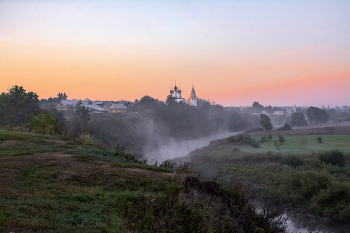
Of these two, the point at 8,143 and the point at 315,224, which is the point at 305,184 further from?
the point at 8,143

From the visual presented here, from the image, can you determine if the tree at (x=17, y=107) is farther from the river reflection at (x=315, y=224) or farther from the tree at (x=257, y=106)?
the tree at (x=257, y=106)

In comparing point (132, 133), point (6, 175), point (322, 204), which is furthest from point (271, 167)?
point (132, 133)

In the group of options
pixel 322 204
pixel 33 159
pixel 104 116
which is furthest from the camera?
pixel 104 116

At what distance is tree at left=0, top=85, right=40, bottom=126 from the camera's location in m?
36.3

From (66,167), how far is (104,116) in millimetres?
54739

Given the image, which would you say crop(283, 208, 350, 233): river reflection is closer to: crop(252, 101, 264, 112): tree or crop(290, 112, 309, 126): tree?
crop(290, 112, 309, 126): tree

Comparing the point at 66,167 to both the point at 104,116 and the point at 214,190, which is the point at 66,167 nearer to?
the point at 214,190

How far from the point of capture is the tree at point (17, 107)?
119 ft

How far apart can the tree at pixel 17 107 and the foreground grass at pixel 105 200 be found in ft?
104

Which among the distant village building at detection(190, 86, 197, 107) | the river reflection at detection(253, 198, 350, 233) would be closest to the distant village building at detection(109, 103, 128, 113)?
the river reflection at detection(253, 198, 350, 233)

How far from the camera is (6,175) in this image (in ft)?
21.3

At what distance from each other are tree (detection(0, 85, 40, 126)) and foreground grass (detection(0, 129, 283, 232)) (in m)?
31.5

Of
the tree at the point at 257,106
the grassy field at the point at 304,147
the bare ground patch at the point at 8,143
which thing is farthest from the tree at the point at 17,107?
the tree at the point at 257,106

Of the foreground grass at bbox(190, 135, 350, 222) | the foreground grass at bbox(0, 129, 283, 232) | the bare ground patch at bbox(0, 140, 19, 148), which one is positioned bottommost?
the foreground grass at bbox(190, 135, 350, 222)
